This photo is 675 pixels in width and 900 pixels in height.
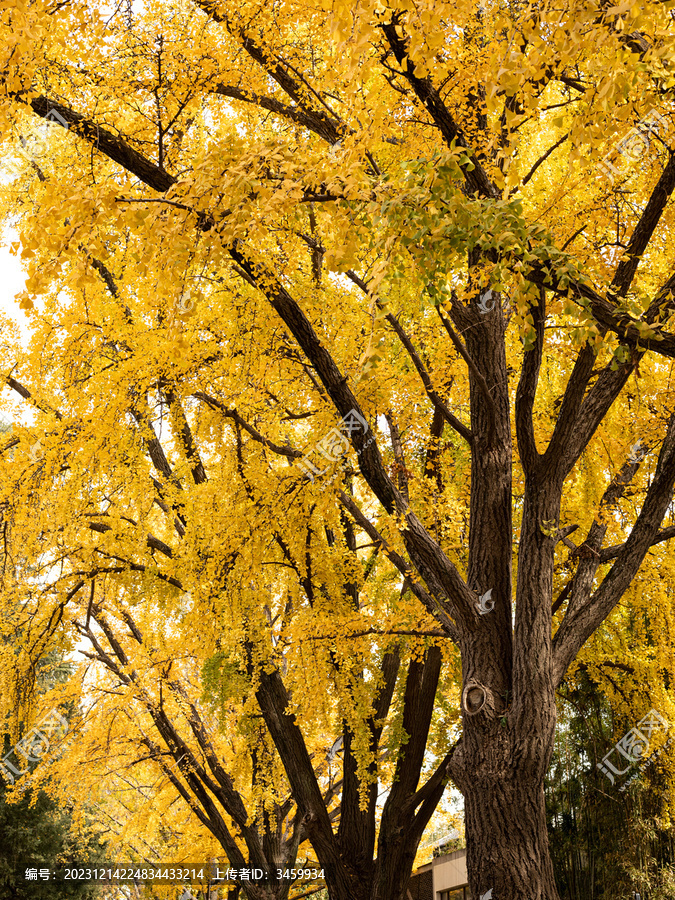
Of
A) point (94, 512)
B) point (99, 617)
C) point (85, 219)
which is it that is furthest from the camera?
point (99, 617)

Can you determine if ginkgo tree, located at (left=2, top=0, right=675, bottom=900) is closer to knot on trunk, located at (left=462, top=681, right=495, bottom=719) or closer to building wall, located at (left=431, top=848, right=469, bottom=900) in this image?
knot on trunk, located at (left=462, top=681, right=495, bottom=719)

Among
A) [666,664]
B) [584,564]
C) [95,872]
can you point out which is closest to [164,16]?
[584,564]

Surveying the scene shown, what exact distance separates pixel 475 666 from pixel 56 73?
5168 millimetres

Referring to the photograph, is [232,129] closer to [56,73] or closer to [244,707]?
[56,73]

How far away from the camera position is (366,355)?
2.87m

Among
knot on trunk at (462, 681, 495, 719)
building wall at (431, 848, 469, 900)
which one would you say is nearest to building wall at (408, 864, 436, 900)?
building wall at (431, 848, 469, 900)

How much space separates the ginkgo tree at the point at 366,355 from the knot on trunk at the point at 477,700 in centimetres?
2

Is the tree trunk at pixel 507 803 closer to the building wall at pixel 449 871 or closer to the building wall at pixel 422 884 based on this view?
the building wall at pixel 449 871

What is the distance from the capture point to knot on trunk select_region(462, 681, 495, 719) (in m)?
4.54

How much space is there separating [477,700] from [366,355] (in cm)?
275

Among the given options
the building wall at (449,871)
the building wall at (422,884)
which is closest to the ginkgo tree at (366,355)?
the building wall at (449,871)

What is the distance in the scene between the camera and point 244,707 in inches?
318

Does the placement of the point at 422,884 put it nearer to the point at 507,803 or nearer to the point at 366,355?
the point at 507,803

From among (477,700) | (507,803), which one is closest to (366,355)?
(477,700)
